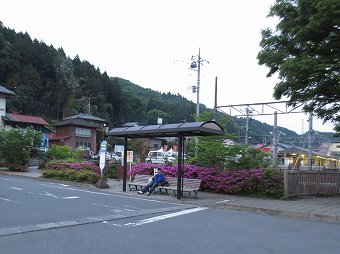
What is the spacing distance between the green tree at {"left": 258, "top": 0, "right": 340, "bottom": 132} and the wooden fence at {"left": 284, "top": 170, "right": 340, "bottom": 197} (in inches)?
116

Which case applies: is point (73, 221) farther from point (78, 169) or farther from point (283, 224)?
point (78, 169)

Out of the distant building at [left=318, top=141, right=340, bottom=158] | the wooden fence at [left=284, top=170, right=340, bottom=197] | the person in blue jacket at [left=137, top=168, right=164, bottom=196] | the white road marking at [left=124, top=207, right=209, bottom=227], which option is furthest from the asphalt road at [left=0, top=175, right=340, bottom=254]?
the distant building at [left=318, top=141, right=340, bottom=158]

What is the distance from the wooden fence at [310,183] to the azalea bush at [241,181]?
1.52 ft

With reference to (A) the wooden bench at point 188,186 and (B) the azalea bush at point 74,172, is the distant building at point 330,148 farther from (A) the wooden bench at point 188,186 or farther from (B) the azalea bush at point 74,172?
(A) the wooden bench at point 188,186

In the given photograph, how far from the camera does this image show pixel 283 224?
36.4 ft

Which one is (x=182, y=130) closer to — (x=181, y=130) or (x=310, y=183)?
(x=181, y=130)

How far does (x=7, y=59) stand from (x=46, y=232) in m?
83.3

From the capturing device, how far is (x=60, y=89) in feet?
311

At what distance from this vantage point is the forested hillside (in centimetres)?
8519

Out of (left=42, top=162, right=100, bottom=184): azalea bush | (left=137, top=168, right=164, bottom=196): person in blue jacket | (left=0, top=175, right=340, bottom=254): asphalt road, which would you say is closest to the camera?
(left=0, top=175, right=340, bottom=254): asphalt road

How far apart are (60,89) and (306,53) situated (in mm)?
85851

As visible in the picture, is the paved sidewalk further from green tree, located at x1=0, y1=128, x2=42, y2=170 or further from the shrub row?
green tree, located at x1=0, y1=128, x2=42, y2=170

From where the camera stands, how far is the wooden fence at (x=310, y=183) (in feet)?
55.8

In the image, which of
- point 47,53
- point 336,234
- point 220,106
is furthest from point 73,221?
point 47,53
